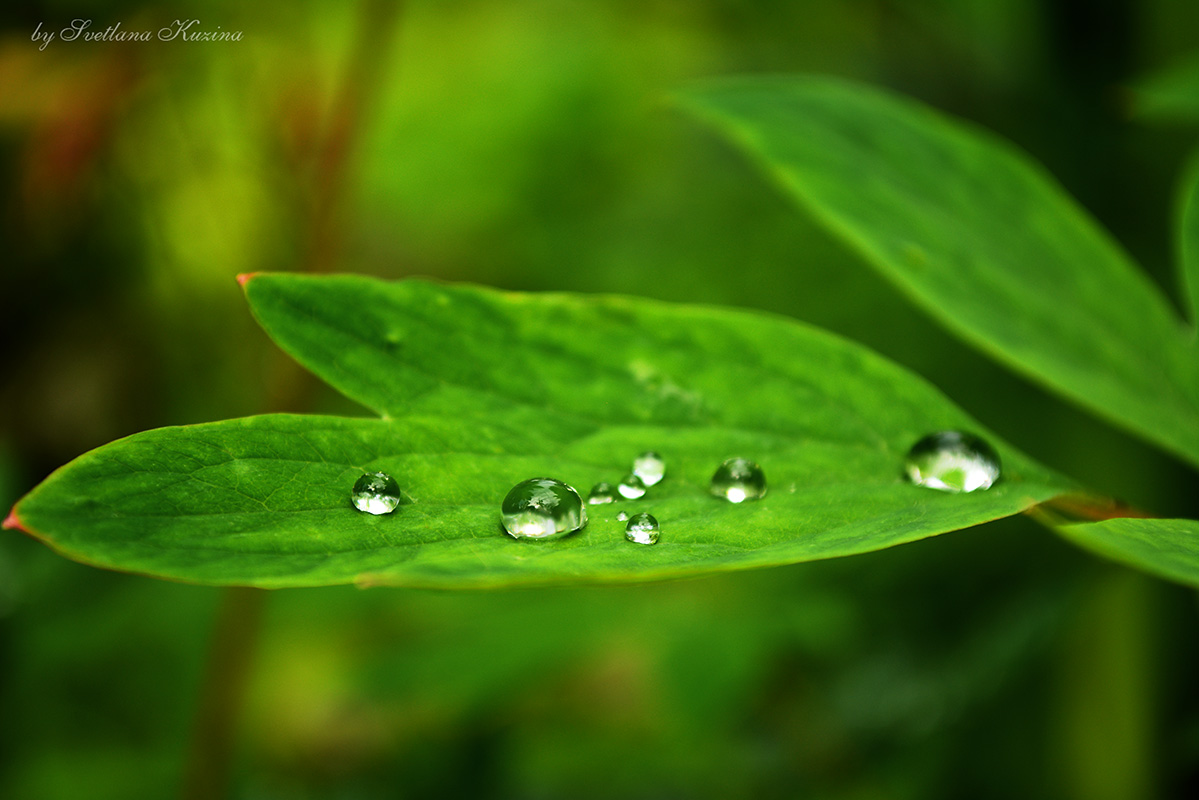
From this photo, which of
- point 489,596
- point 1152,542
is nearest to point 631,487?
point 1152,542

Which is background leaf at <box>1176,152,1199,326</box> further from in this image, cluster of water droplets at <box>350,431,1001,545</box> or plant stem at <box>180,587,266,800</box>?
plant stem at <box>180,587,266,800</box>

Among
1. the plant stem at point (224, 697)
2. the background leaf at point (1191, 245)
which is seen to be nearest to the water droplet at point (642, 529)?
the background leaf at point (1191, 245)

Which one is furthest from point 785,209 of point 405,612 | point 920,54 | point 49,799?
point 49,799

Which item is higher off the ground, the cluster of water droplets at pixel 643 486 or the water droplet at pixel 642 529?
the cluster of water droplets at pixel 643 486

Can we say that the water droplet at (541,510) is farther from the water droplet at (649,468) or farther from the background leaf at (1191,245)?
the background leaf at (1191,245)

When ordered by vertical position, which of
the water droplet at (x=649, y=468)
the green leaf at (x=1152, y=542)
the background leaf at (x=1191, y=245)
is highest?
the background leaf at (x=1191, y=245)

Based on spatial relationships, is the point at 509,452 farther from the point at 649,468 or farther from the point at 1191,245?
the point at 1191,245

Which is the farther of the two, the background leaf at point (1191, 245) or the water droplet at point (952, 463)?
the background leaf at point (1191, 245)
